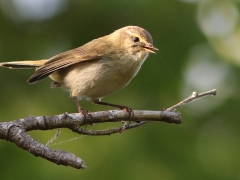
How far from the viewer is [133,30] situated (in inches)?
182

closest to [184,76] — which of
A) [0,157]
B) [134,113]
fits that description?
[0,157]

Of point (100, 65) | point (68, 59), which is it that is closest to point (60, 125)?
point (100, 65)

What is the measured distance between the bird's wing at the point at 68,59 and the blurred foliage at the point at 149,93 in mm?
875

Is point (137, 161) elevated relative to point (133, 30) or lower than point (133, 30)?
lower

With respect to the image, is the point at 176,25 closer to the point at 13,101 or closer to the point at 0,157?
the point at 13,101

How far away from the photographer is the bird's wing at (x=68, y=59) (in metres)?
4.50

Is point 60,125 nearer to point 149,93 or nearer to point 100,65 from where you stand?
point 100,65

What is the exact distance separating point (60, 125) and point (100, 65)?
1.52 m

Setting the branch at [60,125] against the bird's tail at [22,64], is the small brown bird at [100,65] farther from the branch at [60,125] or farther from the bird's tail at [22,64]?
the branch at [60,125]

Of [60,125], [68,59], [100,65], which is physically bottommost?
[60,125]

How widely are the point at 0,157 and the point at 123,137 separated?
1.42 m

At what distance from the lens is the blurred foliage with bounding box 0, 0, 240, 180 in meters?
5.38

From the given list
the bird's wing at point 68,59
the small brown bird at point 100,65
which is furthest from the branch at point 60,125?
the bird's wing at point 68,59

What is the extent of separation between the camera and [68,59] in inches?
184
